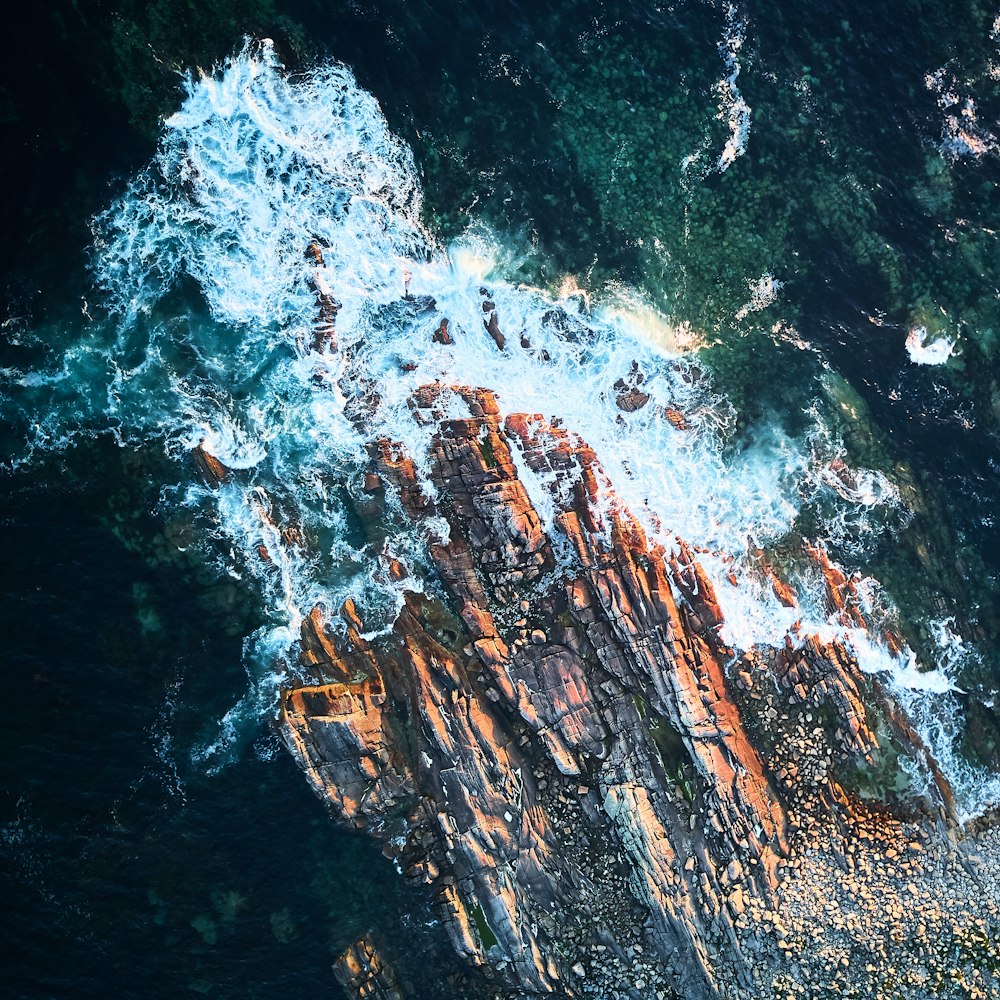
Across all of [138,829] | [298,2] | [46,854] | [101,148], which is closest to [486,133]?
[298,2]

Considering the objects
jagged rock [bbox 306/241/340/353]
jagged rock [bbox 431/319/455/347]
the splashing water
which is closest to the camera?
the splashing water

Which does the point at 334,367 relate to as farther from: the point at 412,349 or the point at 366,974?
the point at 366,974

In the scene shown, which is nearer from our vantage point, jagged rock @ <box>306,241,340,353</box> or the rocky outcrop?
the rocky outcrop

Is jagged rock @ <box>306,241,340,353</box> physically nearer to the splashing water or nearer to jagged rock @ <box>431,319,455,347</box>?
the splashing water

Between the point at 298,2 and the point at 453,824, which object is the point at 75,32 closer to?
the point at 298,2

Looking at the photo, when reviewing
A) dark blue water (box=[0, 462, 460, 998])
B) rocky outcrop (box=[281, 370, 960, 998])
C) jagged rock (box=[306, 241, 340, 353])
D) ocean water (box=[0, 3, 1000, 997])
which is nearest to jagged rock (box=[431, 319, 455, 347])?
ocean water (box=[0, 3, 1000, 997])

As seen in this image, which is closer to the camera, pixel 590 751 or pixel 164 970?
pixel 164 970

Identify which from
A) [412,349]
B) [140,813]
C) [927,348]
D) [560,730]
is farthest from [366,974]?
[927,348]
